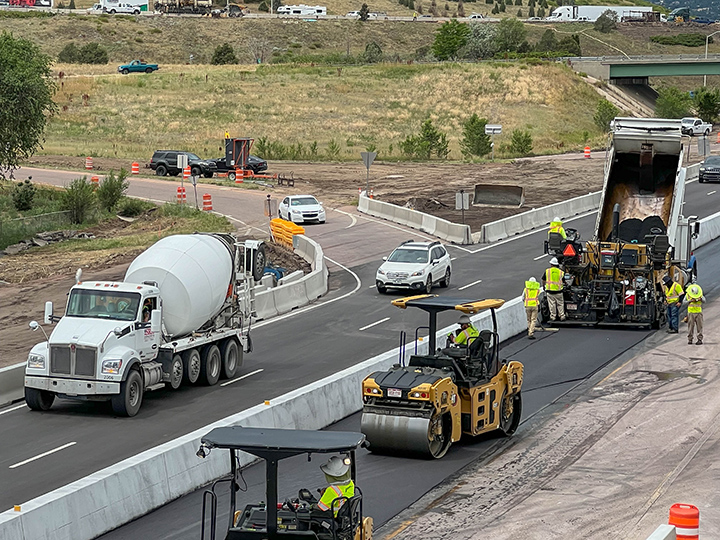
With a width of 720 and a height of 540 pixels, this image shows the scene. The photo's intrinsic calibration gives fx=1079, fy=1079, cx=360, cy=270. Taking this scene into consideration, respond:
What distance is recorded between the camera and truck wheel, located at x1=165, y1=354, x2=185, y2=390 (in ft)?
72.3

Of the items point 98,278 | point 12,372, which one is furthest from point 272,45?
point 12,372

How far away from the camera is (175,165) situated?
221 feet

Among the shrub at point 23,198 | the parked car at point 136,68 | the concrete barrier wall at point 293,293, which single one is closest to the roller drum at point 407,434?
the concrete barrier wall at point 293,293

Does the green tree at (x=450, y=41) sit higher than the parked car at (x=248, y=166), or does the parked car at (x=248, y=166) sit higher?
the green tree at (x=450, y=41)

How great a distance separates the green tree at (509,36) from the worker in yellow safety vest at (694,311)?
116418 millimetres

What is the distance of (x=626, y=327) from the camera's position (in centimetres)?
2886

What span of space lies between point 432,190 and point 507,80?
177 ft

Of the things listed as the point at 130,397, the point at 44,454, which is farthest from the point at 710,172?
the point at 44,454

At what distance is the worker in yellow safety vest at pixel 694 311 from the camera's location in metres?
26.8

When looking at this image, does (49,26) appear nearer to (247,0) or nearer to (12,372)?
(247,0)

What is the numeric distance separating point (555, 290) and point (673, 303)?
306 cm

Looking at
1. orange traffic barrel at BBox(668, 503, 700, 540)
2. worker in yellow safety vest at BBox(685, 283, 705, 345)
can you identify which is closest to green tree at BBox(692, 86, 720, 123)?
worker in yellow safety vest at BBox(685, 283, 705, 345)

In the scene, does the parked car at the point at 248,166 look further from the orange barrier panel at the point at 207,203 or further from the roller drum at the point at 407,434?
the roller drum at the point at 407,434

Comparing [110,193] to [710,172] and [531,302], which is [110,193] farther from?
[710,172]
